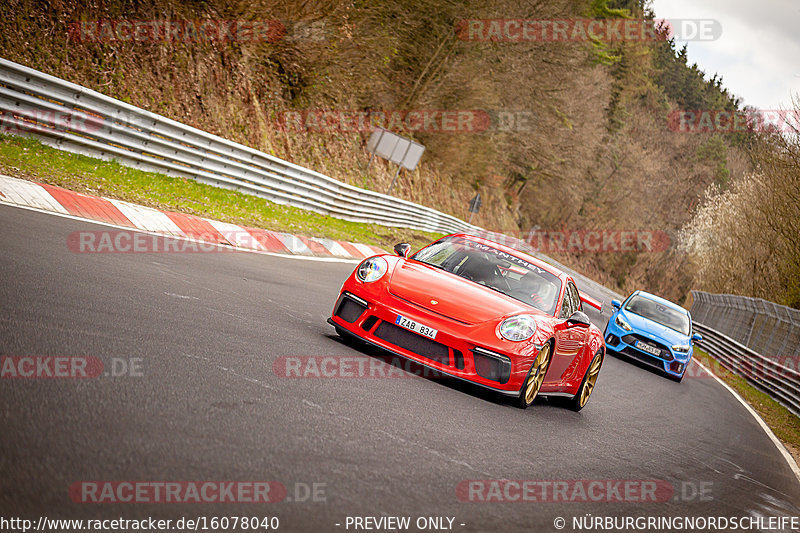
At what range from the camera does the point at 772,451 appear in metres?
11.1

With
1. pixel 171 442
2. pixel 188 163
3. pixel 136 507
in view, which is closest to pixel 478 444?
pixel 171 442

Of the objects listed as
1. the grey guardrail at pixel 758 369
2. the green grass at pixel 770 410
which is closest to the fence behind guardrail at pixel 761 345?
the grey guardrail at pixel 758 369

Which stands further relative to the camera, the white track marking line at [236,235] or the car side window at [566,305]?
the white track marking line at [236,235]

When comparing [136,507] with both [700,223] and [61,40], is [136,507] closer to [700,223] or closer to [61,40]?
[61,40]

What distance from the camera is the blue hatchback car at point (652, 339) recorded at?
16.1 m

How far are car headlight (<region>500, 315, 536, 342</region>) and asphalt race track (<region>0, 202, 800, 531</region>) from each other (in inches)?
25.3

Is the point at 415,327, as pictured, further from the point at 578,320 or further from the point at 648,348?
the point at 648,348

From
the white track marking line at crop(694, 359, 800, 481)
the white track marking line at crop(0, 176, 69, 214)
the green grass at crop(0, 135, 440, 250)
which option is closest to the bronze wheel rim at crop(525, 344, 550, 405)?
the white track marking line at crop(694, 359, 800, 481)

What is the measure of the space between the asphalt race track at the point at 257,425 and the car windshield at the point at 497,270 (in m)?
1.12


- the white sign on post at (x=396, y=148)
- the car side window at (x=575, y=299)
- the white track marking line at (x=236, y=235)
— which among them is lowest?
the white track marking line at (x=236, y=235)
